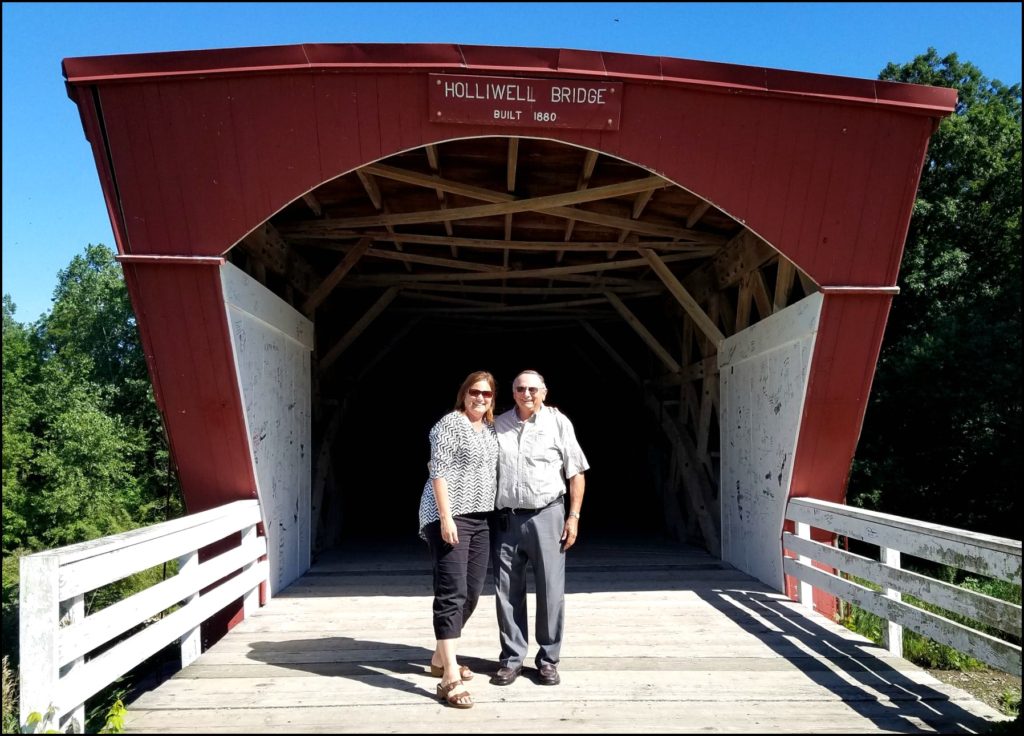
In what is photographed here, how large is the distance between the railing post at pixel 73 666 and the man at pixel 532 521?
1.59 metres

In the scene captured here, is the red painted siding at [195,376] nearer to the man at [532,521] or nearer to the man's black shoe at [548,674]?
the man at [532,521]

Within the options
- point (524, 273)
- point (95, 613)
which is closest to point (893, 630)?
point (95, 613)

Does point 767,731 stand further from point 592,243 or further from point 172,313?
point 592,243

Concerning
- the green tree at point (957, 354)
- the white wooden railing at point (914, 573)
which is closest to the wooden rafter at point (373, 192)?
the white wooden railing at point (914, 573)

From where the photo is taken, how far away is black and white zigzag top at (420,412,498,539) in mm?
3371

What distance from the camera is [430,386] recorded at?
14484mm

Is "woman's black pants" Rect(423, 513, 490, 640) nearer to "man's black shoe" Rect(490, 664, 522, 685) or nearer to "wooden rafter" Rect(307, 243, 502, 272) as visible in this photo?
"man's black shoe" Rect(490, 664, 522, 685)

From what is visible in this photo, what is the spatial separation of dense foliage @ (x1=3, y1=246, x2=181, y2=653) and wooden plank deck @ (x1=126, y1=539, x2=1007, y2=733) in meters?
19.4

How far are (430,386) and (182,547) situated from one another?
1059 cm

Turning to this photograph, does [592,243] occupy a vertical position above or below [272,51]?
below

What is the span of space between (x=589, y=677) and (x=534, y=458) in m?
1.06

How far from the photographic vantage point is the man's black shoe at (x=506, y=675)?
353 centimetres

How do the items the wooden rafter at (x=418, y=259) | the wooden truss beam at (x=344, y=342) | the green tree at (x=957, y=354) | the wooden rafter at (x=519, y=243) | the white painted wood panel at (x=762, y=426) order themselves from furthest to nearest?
the green tree at (x=957, y=354) < the wooden truss beam at (x=344, y=342) < the wooden rafter at (x=418, y=259) < the wooden rafter at (x=519, y=243) < the white painted wood panel at (x=762, y=426)

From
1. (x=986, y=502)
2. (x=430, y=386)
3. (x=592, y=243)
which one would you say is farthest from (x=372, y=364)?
(x=986, y=502)
